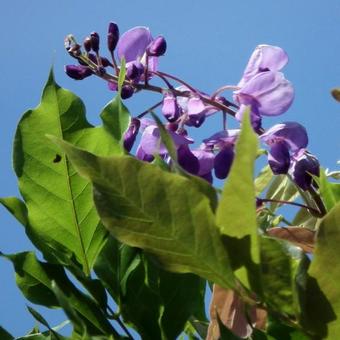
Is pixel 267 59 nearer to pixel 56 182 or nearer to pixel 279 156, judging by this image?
pixel 279 156

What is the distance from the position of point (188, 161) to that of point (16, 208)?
18 centimetres

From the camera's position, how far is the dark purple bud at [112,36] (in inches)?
38.9

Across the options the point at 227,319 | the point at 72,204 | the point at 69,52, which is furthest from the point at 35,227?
the point at 69,52

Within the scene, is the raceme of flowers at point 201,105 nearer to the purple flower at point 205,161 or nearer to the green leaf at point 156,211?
the purple flower at point 205,161

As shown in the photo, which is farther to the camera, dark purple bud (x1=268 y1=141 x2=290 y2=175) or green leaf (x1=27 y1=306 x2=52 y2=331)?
dark purple bud (x1=268 y1=141 x2=290 y2=175)

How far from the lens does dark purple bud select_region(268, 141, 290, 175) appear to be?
73 cm

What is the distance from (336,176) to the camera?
3.15ft

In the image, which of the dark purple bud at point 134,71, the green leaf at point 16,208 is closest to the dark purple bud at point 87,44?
the dark purple bud at point 134,71

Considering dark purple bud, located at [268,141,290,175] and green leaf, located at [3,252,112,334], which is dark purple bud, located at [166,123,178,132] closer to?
dark purple bud, located at [268,141,290,175]

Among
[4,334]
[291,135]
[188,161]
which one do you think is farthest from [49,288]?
[291,135]

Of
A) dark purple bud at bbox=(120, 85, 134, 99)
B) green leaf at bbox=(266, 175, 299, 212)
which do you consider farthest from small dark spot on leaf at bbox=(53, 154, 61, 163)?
green leaf at bbox=(266, 175, 299, 212)

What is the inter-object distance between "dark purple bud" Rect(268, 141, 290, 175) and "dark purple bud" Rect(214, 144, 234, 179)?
5 centimetres

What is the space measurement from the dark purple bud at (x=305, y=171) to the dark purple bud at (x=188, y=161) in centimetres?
10

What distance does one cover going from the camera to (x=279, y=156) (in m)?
0.74
